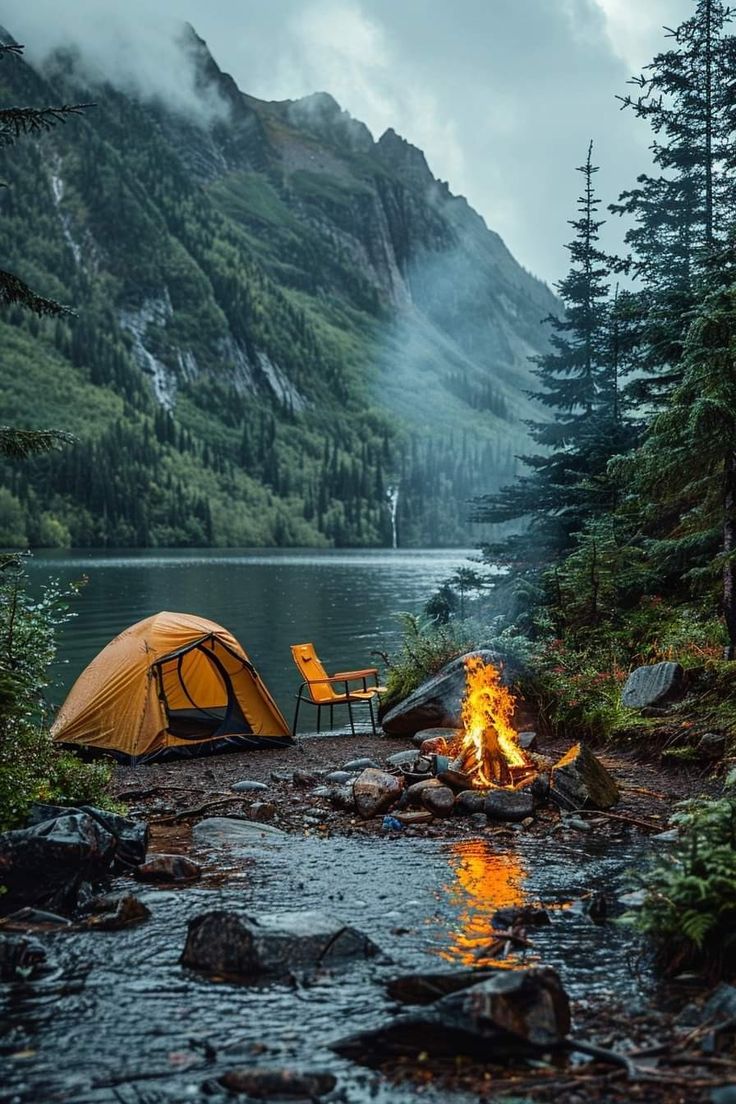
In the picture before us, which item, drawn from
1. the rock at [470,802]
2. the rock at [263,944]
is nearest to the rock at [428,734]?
the rock at [470,802]

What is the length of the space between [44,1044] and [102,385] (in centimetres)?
20628

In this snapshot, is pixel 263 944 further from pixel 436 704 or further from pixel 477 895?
pixel 436 704

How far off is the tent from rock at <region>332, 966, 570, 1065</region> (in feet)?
34.6

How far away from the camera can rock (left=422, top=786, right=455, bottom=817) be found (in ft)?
34.2

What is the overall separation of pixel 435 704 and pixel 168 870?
8580 millimetres

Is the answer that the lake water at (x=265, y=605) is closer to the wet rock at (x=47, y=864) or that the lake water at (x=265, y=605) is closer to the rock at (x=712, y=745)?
the wet rock at (x=47, y=864)

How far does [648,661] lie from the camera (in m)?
14.9

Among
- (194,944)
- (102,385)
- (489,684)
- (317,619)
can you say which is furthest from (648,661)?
(102,385)

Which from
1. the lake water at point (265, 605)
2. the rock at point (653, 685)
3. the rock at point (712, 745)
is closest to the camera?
the rock at point (712, 745)

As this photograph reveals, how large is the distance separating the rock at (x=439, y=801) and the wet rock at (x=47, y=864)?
4.25 meters

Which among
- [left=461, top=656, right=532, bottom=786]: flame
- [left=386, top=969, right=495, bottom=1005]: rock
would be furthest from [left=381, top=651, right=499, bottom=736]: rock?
[left=386, top=969, right=495, bottom=1005]: rock

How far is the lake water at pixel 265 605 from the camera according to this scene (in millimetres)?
34688

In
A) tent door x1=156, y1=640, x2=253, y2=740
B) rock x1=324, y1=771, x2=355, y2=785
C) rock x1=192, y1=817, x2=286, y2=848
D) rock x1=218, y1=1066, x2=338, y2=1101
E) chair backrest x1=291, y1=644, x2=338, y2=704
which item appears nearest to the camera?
rock x1=218, y1=1066, x2=338, y2=1101

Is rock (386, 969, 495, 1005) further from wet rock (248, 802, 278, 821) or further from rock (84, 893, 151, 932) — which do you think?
wet rock (248, 802, 278, 821)
